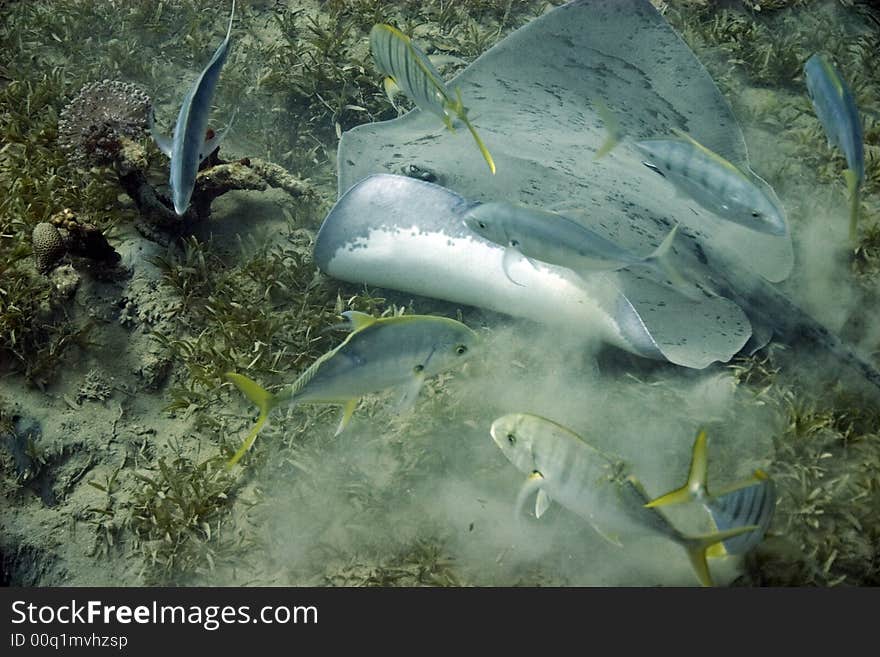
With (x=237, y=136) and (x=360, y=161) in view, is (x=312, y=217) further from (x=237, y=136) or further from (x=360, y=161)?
(x=237, y=136)

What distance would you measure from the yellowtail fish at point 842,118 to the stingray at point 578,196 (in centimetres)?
35

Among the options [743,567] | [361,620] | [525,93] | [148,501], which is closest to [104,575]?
[148,501]

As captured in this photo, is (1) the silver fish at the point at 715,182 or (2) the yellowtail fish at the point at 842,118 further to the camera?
(2) the yellowtail fish at the point at 842,118

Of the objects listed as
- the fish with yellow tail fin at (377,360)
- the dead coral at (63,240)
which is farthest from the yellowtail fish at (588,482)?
the dead coral at (63,240)

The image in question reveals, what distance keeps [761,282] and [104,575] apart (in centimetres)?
351

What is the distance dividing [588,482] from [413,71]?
1831 millimetres

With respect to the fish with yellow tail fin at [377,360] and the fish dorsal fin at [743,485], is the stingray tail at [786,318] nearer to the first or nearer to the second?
the fish dorsal fin at [743,485]

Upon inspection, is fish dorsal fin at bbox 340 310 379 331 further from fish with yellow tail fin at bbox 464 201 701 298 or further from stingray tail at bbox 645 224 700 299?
stingray tail at bbox 645 224 700 299

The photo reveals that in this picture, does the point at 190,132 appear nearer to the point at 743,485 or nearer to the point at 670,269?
the point at 670,269

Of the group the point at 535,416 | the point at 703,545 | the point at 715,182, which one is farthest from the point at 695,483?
the point at 715,182

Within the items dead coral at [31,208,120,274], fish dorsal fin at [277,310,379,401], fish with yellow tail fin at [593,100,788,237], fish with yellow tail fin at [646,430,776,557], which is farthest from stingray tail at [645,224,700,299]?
dead coral at [31,208,120,274]

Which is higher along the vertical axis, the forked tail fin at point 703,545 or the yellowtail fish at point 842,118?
the yellowtail fish at point 842,118

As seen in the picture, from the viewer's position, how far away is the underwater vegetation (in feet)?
9.59

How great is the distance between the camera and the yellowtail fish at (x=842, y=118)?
2.76 metres
